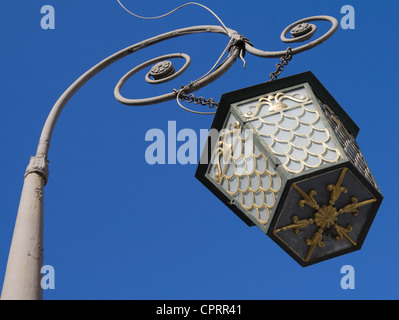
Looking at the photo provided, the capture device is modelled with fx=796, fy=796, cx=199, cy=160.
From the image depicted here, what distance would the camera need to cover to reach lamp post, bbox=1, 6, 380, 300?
5762 mm

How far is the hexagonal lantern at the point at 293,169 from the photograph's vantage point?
8.35m

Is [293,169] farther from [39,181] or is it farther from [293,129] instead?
[39,181]

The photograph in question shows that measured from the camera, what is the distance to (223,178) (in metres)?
9.20

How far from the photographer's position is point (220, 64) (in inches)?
390

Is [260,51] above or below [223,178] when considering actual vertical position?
above

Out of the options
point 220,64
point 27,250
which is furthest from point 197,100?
point 27,250

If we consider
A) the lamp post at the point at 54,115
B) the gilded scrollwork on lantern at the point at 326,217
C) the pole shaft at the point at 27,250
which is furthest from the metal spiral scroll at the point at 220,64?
the pole shaft at the point at 27,250

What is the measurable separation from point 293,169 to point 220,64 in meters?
2.19

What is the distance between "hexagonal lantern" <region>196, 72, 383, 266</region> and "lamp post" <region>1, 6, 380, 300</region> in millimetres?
707

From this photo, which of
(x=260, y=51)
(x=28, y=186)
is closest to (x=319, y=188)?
(x=260, y=51)

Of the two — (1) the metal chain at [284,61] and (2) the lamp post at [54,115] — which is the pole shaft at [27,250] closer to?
(2) the lamp post at [54,115]

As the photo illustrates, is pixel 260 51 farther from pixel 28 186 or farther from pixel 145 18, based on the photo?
pixel 28 186

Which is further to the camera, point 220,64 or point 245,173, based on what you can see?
point 220,64

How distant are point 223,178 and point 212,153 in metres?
0.38
